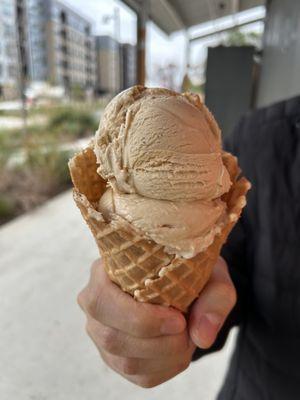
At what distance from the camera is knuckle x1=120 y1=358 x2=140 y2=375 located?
23.8 inches

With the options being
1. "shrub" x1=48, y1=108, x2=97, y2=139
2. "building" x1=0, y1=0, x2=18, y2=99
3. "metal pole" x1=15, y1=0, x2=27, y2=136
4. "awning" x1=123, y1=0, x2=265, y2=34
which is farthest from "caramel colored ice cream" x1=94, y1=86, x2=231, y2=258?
"shrub" x1=48, y1=108, x2=97, y2=139

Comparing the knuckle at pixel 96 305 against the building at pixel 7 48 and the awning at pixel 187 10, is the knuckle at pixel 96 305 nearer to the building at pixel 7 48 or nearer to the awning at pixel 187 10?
the awning at pixel 187 10

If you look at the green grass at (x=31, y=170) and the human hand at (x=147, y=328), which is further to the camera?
the green grass at (x=31, y=170)

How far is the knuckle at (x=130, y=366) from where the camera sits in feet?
1.99

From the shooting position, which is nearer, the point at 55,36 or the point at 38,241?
the point at 38,241

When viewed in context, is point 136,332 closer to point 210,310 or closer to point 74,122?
point 210,310

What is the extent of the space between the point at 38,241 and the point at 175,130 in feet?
9.44

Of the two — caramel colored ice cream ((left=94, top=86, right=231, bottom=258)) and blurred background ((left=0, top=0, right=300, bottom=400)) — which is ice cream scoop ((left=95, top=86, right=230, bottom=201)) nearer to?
caramel colored ice cream ((left=94, top=86, right=231, bottom=258))

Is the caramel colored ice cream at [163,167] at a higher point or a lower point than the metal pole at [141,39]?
lower

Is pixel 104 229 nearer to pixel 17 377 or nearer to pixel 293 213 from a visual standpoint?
pixel 293 213

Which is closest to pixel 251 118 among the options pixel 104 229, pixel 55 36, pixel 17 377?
pixel 104 229

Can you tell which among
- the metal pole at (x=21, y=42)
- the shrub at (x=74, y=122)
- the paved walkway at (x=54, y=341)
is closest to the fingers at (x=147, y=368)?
the paved walkway at (x=54, y=341)

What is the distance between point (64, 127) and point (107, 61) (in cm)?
182

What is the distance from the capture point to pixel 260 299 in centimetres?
89
